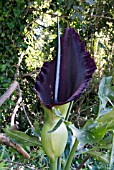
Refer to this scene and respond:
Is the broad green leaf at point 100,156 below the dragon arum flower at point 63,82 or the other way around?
below

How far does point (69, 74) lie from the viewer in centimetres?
43

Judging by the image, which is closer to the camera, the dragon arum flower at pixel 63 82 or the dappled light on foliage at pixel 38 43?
the dragon arum flower at pixel 63 82

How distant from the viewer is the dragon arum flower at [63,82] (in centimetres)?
40

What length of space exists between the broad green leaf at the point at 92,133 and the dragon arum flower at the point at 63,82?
22 millimetres

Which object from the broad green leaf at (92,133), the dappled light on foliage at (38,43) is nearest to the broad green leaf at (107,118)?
the broad green leaf at (92,133)

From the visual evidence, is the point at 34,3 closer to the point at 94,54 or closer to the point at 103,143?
the point at 94,54

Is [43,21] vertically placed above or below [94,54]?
above

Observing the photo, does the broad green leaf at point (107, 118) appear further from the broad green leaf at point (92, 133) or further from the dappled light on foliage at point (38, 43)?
the dappled light on foliage at point (38, 43)

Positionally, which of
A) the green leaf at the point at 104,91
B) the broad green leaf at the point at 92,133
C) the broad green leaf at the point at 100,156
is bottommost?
the broad green leaf at the point at 100,156

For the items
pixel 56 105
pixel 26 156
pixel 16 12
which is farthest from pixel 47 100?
pixel 16 12

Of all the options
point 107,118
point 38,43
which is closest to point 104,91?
point 107,118

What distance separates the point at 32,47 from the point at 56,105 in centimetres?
156

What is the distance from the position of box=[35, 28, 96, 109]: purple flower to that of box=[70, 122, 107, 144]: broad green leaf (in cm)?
5

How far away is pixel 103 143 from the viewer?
445 millimetres
